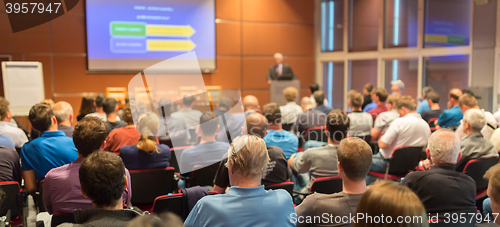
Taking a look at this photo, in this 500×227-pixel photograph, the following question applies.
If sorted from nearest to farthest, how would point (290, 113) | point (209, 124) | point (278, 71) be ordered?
point (209, 124)
point (290, 113)
point (278, 71)

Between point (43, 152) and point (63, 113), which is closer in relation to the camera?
point (43, 152)

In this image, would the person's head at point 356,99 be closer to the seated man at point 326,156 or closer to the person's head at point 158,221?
the seated man at point 326,156

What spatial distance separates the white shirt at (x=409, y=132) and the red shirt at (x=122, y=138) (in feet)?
9.03

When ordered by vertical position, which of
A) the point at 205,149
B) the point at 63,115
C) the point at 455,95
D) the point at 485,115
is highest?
the point at 455,95

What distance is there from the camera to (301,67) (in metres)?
10.5

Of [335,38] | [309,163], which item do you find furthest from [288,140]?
[335,38]

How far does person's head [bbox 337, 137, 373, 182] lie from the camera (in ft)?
6.36

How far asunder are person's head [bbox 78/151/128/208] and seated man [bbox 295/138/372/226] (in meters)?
0.87

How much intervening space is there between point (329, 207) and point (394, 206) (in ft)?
2.45

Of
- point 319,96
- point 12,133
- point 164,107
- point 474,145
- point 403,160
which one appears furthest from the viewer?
point 319,96

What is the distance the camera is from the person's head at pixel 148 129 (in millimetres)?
2348

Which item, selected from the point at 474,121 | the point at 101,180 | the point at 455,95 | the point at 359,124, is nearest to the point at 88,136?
the point at 101,180

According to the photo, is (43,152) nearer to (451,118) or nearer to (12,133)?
(12,133)

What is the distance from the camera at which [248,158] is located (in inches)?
69.9
